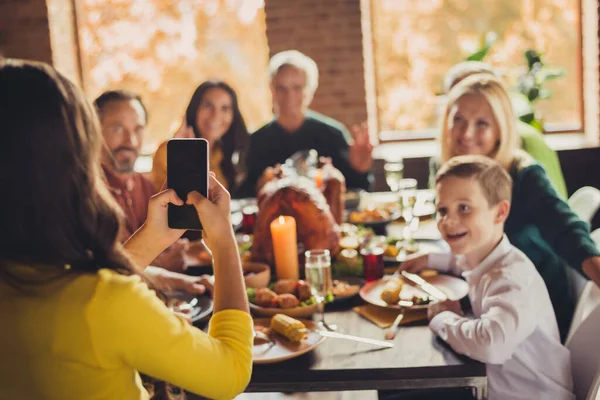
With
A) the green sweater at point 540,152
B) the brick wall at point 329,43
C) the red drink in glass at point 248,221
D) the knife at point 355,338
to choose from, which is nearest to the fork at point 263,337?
the knife at point 355,338

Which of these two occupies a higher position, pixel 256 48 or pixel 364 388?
pixel 256 48

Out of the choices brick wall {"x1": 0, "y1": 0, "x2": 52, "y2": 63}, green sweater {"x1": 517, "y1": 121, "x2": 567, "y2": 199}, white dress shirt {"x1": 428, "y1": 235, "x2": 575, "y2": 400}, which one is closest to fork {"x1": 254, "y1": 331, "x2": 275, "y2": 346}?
white dress shirt {"x1": 428, "y1": 235, "x2": 575, "y2": 400}

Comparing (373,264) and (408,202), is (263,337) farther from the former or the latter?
(408,202)

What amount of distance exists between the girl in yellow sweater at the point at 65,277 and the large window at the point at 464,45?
3810mm

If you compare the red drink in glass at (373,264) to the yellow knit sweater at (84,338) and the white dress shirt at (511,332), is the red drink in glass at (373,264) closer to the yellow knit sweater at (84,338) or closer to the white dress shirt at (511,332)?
the white dress shirt at (511,332)

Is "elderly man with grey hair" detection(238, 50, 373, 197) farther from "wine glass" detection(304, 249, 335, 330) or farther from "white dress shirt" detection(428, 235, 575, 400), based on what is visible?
"white dress shirt" detection(428, 235, 575, 400)

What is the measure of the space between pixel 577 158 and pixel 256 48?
2.40 meters

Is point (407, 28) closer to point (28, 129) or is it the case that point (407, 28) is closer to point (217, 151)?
point (217, 151)

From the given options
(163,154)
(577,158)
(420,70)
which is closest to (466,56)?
(420,70)

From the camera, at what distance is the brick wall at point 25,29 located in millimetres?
4480

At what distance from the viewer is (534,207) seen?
205 centimetres

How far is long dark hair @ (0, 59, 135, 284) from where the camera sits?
892 mm

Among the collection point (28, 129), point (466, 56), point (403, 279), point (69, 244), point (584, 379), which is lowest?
point (584, 379)

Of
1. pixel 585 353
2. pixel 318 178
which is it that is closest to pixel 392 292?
pixel 585 353
